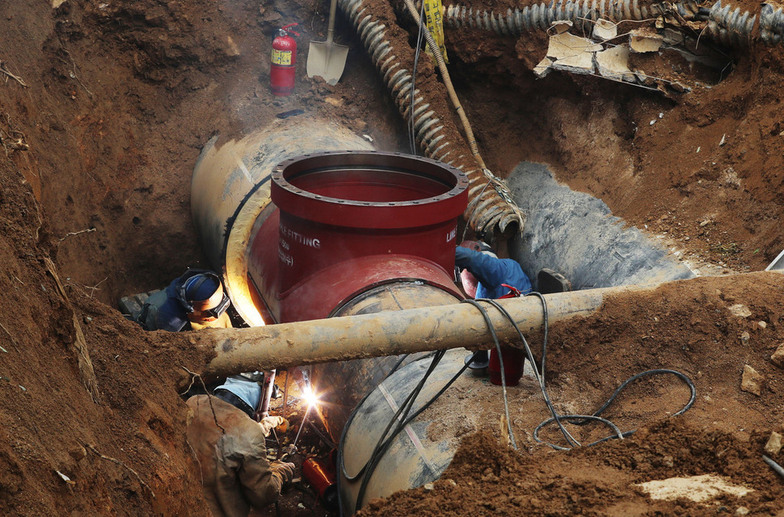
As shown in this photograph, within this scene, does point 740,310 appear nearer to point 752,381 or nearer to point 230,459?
point 752,381

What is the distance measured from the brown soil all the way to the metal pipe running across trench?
14 centimetres

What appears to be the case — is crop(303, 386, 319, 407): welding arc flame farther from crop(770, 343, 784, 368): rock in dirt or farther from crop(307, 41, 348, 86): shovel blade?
crop(307, 41, 348, 86): shovel blade

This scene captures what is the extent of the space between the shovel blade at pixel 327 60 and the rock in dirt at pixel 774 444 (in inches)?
231

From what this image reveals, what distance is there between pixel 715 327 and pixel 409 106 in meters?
4.17

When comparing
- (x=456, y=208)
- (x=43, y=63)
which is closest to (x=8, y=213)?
(x=456, y=208)

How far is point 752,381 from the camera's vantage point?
299 centimetres

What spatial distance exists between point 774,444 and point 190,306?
398cm

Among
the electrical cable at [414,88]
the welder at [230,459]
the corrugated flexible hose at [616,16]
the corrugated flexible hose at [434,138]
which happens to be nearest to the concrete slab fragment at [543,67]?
the corrugated flexible hose at [616,16]

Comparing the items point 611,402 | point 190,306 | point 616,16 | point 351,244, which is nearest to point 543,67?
point 616,16

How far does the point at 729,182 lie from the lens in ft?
17.8

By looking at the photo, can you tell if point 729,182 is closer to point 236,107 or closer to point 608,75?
point 608,75

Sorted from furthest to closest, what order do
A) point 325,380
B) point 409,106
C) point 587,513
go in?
point 409,106
point 325,380
point 587,513

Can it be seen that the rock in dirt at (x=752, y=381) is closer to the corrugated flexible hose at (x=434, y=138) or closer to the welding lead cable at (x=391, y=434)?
the welding lead cable at (x=391, y=434)

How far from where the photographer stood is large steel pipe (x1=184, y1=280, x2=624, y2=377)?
2.88 meters
